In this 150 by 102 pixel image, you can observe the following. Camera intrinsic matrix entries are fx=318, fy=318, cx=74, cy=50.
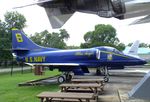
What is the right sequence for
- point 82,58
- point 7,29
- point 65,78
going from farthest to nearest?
point 7,29
point 82,58
point 65,78

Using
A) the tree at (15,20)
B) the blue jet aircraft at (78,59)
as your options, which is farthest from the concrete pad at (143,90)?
the tree at (15,20)

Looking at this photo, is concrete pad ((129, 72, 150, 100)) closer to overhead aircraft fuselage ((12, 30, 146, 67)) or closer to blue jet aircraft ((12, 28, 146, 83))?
blue jet aircraft ((12, 28, 146, 83))

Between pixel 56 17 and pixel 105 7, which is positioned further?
pixel 56 17

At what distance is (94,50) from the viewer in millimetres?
20219

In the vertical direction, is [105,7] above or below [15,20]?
below

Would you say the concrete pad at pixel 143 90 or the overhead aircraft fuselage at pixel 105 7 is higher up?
the overhead aircraft fuselage at pixel 105 7

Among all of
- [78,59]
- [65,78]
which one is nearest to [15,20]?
[78,59]

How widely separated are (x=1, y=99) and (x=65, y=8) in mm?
9637

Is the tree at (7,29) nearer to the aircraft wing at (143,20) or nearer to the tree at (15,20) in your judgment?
the tree at (15,20)

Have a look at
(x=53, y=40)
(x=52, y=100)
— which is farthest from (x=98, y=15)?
(x=53, y=40)

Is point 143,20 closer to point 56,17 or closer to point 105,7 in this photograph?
point 105,7

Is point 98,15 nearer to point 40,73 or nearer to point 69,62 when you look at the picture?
point 69,62

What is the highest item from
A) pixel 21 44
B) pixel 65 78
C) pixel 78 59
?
pixel 21 44

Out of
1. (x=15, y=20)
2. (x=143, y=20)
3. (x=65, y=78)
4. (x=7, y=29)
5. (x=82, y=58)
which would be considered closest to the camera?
(x=143, y=20)
